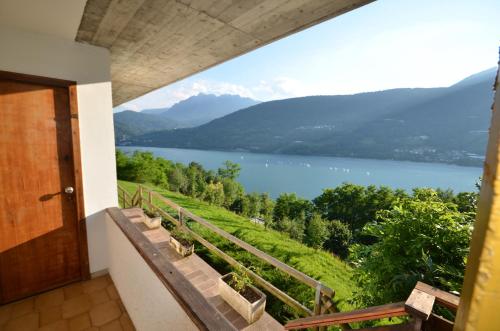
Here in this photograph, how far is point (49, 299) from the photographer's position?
92.7 inches

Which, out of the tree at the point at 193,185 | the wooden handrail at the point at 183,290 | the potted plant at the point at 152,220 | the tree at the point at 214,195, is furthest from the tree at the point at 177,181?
the wooden handrail at the point at 183,290

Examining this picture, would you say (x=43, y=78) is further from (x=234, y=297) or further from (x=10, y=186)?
(x=234, y=297)

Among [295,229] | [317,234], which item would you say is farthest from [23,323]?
[295,229]

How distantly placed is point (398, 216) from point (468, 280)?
234cm

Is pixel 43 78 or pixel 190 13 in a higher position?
pixel 190 13

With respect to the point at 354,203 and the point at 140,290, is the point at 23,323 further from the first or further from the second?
the point at 354,203

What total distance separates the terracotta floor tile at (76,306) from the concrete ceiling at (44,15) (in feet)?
8.82

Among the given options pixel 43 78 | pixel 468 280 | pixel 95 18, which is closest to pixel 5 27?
pixel 43 78

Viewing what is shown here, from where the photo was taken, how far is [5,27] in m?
2.02

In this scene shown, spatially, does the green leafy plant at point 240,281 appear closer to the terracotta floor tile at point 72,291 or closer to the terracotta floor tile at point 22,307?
the terracotta floor tile at point 72,291

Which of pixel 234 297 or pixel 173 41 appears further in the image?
pixel 234 297

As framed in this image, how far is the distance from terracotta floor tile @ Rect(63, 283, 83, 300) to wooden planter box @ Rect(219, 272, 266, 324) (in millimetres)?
1603

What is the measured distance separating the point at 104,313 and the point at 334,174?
3848 inches

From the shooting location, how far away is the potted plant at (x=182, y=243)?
4207 millimetres
